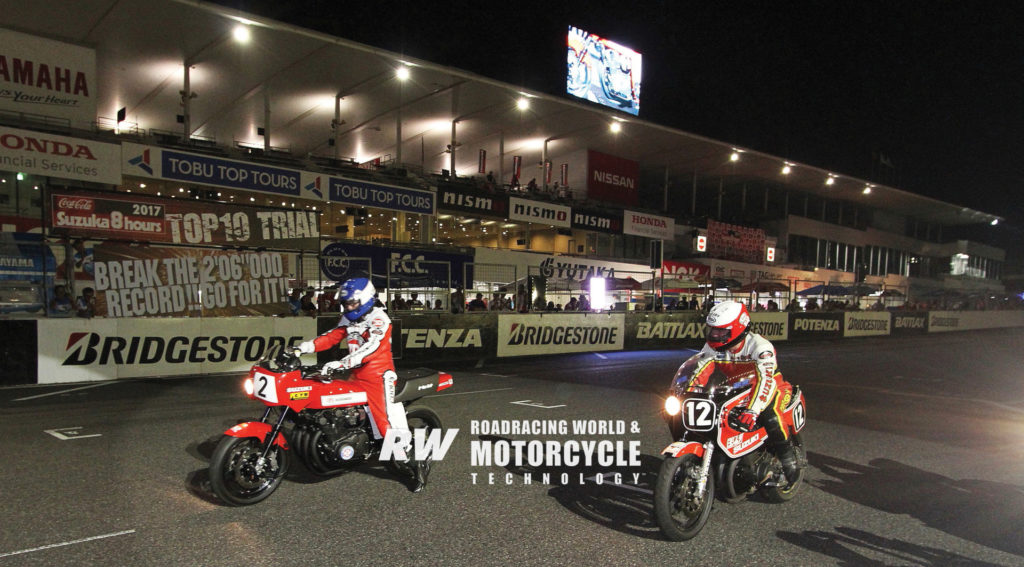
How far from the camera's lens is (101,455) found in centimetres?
603

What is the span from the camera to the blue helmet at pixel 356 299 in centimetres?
520

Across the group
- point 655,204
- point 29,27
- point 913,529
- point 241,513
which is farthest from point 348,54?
point 655,204

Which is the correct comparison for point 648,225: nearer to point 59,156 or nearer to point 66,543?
point 59,156

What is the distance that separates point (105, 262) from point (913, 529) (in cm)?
1370

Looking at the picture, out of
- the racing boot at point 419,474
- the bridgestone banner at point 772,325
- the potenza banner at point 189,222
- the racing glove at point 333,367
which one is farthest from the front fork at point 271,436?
the bridgestone banner at point 772,325

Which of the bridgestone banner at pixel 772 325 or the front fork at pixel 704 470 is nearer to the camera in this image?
the front fork at pixel 704 470

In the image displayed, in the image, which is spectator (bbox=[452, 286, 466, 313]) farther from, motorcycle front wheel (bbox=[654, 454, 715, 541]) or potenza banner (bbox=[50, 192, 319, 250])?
motorcycle front wheel (bbox=[654, 454, 715, 541])

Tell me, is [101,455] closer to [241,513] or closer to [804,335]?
[241,513]

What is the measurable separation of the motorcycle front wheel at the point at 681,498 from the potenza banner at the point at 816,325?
2223 cm

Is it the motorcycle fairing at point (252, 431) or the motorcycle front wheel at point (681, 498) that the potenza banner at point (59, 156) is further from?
the motorcycle front wheel at point (681, 498)

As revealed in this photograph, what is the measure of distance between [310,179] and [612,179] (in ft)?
72.3

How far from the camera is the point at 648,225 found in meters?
33.7

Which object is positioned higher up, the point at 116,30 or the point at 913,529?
the point at 116,30

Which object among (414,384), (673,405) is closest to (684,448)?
(673,405)
